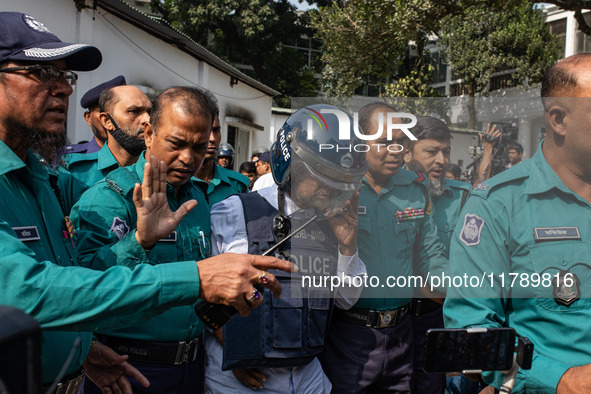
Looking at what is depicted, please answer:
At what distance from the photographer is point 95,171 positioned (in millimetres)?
3756

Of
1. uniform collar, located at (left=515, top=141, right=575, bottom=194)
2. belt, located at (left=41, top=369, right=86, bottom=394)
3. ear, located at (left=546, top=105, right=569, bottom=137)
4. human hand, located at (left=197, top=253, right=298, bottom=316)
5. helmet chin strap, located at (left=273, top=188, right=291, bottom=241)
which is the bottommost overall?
belt, located at (left=41, top=369, right=86, bottom=394)

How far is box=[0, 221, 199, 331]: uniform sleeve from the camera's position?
1.52 meters

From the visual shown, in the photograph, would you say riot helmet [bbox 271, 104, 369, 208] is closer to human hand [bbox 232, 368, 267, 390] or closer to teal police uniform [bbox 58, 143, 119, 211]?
human hand [bbox 232, 368, 267, 390]

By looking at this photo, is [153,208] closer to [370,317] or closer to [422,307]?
[370,317]

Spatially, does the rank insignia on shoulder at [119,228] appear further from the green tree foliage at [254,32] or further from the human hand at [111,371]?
the green tree foliage at [254,32]

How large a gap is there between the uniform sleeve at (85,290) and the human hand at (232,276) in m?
0.04

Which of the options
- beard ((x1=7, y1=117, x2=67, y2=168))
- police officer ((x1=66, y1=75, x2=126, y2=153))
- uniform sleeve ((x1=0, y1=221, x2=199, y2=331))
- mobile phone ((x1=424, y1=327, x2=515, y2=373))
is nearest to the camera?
mobile phone ((x1=424, y1=327, x2=515, y2=373))

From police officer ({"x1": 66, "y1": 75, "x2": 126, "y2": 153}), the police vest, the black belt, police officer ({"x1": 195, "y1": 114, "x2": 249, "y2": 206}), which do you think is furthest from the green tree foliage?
the police vest

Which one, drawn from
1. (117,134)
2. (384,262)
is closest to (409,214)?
(384,262)

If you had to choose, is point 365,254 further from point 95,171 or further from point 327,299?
point 95,171


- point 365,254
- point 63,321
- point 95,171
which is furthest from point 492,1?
point 63,321

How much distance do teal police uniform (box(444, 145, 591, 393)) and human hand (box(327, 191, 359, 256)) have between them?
40 cm

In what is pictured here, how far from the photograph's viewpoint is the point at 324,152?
197cm

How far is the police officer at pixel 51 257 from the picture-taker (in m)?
1.55
